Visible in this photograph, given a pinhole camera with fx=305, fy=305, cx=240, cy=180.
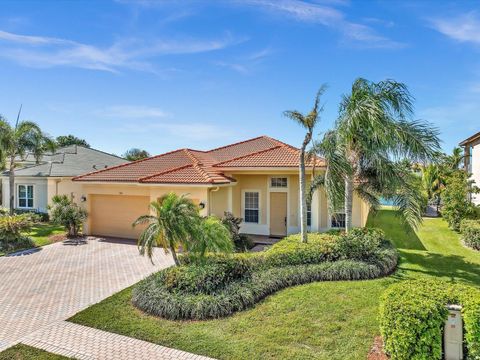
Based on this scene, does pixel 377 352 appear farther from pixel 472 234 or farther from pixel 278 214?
pixel 472 234

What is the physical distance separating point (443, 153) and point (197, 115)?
16.7m

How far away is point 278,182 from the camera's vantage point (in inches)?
750

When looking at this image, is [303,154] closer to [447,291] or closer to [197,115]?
[447,291]

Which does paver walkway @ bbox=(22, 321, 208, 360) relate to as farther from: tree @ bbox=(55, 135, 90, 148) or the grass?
tree @ bbox=(55, 135, 90, 148)

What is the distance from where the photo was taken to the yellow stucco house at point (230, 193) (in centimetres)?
1758

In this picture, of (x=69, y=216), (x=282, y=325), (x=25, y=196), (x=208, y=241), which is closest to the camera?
(x=282, y=325)

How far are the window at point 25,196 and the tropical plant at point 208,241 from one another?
22710mm

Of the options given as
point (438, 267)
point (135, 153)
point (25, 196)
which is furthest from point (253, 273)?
point (135, 153)

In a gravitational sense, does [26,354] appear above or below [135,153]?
below

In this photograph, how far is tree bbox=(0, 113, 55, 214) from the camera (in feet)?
72.8

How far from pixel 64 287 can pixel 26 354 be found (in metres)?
4.41

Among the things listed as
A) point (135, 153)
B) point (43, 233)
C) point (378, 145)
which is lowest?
point (43, 233)

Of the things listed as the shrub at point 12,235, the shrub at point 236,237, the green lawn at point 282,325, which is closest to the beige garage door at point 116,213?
the shrub at point 12,235

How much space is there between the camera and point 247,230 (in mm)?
19500
